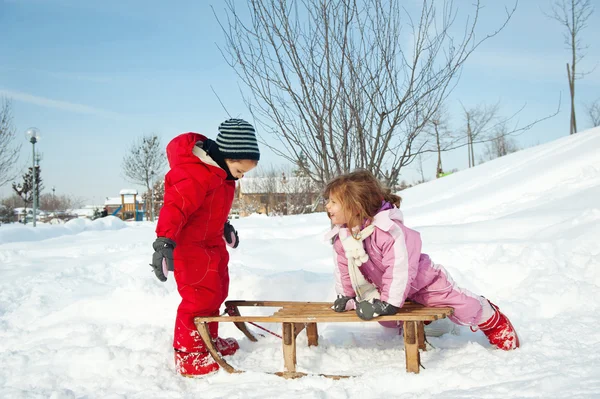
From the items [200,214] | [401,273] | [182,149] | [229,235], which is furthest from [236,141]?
[401,273]

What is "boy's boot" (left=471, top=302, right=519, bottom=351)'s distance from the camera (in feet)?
9.44

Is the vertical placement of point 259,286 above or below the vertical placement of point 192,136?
below

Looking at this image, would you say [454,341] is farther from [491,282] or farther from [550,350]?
[491,282]

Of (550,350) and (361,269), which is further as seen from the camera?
(361,269)

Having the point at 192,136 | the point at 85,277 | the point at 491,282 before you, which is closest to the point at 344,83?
the point at 192,136

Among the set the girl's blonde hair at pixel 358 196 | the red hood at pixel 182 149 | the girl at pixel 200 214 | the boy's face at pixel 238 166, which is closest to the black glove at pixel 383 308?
the girl's blonde hair at pixel 358 196

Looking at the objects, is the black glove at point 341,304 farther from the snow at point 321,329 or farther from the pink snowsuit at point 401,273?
the snow at point 321,329

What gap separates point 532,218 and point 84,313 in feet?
15.2

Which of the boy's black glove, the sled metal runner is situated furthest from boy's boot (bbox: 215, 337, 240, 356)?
the boy's black glove

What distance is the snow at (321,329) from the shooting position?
8.09 feet

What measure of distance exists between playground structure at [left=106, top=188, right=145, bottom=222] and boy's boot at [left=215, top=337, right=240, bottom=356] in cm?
2592

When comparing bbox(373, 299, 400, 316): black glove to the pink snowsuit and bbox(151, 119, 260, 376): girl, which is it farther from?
bbox(151, 119, 260, 376): girl

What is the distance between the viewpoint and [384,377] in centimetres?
253

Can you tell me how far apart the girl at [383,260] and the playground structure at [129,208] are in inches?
1041
